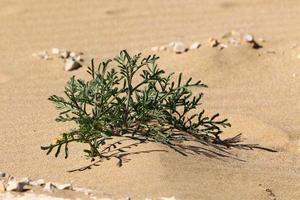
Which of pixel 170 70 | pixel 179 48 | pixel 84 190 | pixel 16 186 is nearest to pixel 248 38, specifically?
pixel 179 48

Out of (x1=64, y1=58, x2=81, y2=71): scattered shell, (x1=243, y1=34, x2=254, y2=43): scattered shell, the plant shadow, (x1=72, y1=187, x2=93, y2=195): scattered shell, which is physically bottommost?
(x1=72, y1=187, x2=93, y2=195): scattered shell

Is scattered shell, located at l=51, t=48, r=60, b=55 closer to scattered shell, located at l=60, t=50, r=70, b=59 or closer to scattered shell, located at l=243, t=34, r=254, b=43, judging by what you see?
scattered shell, located at l=60, t=50, r=70, b=59

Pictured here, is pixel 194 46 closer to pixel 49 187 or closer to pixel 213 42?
pixel 213 42

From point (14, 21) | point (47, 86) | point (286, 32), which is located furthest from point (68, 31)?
point (286, 32)

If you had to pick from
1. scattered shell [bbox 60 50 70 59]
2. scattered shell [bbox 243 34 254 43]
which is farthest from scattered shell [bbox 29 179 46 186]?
scattered shell [bbox 243 34 254 43]

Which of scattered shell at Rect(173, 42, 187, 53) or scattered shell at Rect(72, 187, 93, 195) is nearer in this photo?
scattered shell at Rect(72, 187, 93, 195)

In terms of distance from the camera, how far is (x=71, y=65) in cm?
542

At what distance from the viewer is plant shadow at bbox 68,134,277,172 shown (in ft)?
12.2

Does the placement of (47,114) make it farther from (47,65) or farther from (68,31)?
(68,31)

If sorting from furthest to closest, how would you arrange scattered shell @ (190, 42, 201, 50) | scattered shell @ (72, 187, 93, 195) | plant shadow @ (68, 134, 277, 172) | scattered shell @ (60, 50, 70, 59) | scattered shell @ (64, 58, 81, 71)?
1. scattered shell @ (190, 42, 201, 50)
2. scattered shell @ (60, 50, 70, 59)
3. scattered shell @ (64, 58, 81, 71)
4. plant shadow @ (68, 134, 277, 172)
5. scattered shell @ (72, 187, 93, 195)

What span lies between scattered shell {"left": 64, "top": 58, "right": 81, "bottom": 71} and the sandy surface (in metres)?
0.08

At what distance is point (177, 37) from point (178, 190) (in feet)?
9.10

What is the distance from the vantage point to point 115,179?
355 cm

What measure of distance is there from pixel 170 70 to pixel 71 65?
644 millimetres
